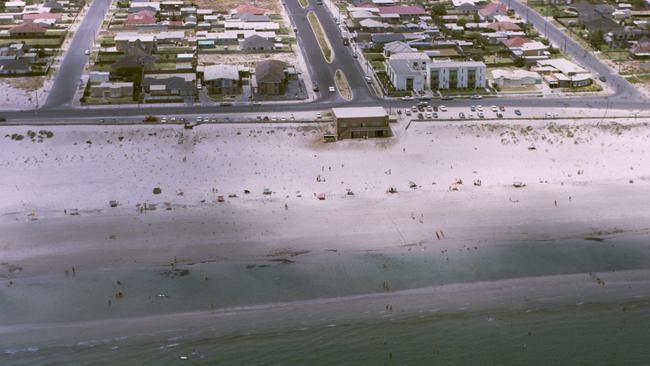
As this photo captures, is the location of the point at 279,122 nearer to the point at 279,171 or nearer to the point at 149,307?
the point at 279,171

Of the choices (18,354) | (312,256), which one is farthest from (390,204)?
(18,354)

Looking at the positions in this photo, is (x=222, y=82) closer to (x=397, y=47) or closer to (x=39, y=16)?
(x=397, y=47)

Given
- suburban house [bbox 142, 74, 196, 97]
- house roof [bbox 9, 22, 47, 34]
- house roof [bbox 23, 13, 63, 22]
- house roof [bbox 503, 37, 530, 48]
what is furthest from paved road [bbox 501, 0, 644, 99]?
house roof [bbox 23, 13, 63, 22]

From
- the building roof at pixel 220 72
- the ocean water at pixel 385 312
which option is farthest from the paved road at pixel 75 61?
the ocean water at pixel 385 312

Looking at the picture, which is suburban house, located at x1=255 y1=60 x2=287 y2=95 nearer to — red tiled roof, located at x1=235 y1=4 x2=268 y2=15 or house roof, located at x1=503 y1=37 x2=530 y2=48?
house roof, located at x1=503 y1=37 x2=530 y2=48

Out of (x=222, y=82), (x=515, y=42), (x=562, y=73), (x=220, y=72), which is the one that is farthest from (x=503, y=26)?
(x=222, y=82)
